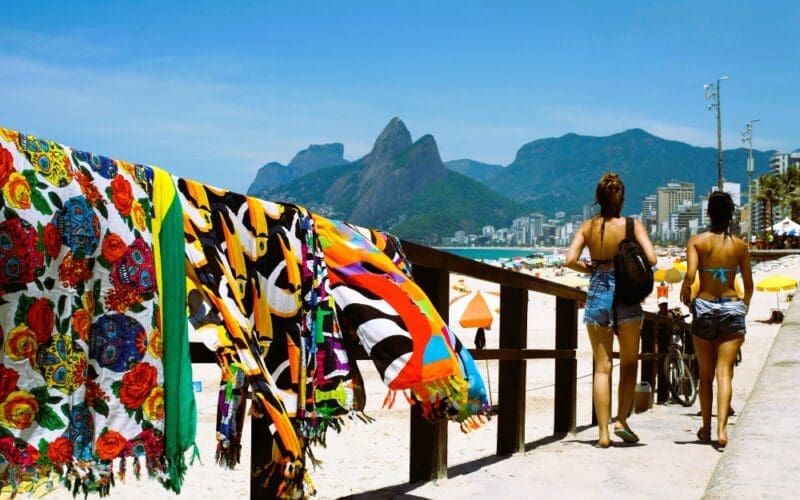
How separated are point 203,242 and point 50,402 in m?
0.57

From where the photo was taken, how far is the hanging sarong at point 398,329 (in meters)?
2.80

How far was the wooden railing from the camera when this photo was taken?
145 inches

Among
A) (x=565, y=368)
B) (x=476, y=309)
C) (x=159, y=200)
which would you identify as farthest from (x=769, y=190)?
(x=159, y=200)

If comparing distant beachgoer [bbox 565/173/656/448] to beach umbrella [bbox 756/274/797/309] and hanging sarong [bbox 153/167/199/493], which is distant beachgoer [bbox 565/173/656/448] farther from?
beach umbrella [bbox 756/274/797/309]

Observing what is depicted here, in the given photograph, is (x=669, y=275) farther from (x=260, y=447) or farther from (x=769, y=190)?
(x=769, y=190)

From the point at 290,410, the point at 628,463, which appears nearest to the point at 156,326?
the point at 290,410

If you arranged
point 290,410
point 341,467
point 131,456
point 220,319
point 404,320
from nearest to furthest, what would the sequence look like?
point 131,456, point 220,319, point 290,410, point 404,320, point 341,467

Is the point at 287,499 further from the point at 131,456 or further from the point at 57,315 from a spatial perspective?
the point at 57,315

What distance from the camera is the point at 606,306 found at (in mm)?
5496

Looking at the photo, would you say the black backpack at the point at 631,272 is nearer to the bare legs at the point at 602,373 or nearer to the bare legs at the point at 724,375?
the bare legs at the point at 602,373

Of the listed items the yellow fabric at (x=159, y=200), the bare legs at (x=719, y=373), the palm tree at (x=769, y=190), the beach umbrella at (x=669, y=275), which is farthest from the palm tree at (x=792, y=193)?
the yellow fabric at (x=159, y=200)

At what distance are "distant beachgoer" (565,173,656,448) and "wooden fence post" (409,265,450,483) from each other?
1.66 metres

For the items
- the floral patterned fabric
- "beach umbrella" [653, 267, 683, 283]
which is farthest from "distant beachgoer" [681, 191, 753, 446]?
"beach umbrella" [653, 267, 683, 283]

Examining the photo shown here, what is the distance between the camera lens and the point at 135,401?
2.14 meters
